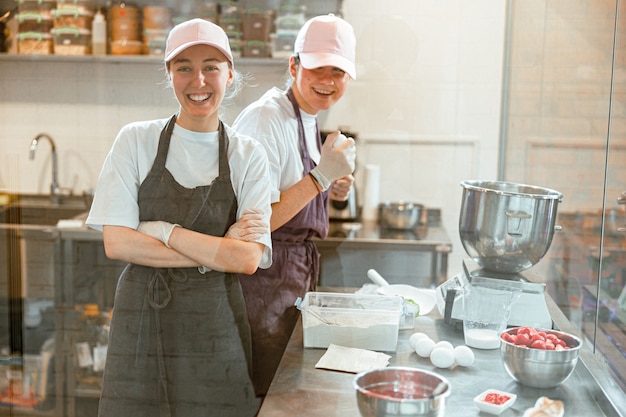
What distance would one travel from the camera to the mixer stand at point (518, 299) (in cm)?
180

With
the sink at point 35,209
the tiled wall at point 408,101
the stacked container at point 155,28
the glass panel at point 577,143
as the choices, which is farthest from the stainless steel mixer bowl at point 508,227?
the sink at point 35,209

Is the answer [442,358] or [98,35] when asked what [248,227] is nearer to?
[442,358]

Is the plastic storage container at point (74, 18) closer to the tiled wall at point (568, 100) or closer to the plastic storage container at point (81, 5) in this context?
the plastic storage container at point (81, 5)

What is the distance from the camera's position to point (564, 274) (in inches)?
86.7

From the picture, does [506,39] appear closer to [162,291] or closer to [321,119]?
[321,119]

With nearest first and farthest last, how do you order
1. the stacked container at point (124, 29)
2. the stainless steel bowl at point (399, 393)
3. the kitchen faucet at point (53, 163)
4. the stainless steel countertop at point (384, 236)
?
the stainless steel bowl at point (399, 393) < the stacked container at point (124, 29) < the kitchen faucet at point (53, 163) < the stainless steel countertop at point (384, 236)

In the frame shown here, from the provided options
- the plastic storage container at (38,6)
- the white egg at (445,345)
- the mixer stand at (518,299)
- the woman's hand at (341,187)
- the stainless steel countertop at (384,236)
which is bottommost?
the white egg at (445,345)

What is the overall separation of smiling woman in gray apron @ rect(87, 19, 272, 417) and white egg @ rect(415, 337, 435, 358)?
442 millimetres

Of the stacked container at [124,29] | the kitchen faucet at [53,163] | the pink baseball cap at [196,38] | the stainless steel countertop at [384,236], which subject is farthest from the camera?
the stainless steel countertop at [384,236]

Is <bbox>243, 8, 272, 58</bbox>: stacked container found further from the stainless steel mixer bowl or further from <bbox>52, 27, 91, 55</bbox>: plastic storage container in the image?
the stainless steel mixer bowl

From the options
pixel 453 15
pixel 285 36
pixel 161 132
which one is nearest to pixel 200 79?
pixel 161 132

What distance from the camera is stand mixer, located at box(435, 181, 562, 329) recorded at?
5.95ft

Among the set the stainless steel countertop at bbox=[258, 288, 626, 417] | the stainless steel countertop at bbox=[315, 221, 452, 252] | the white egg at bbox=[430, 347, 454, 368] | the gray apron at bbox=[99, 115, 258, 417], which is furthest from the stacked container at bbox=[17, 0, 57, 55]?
the white egg at bbox=[430, 347, 454, 368]

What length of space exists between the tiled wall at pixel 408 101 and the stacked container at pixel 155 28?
5 centimetres
